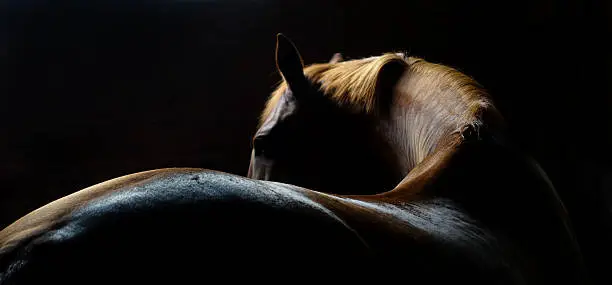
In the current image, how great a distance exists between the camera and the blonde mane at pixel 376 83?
107 cm

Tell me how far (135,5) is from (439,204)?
1969mm

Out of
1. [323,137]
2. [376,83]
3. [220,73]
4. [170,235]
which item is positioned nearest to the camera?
[170,235]

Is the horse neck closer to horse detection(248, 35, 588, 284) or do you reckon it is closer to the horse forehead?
horse detection(248, 35, 588, 284)

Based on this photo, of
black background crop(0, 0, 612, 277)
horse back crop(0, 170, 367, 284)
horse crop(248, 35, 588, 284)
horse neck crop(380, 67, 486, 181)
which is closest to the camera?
horse back crop(0, 170, 367, 284)

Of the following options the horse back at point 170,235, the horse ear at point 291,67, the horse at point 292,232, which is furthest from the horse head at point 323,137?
the horse back at point 170,235

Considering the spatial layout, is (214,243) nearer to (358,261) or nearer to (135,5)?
(358,261)

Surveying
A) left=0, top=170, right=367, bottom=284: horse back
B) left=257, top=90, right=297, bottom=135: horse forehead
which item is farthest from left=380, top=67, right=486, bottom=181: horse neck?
left=0, top=170, right=367, bottom=284: horse back

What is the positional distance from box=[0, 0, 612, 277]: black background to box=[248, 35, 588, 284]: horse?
88 cm

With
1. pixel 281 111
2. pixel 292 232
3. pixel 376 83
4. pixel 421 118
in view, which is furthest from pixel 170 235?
pixel 281 111

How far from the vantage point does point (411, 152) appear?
48.4 inches

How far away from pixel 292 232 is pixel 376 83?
0.82m

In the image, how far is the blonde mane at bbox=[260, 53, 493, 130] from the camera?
42.0 inches

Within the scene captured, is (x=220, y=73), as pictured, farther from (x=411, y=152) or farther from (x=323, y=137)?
(x=411, y=152)

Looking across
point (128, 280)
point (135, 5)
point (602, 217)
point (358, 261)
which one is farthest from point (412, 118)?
point (135, 5)
